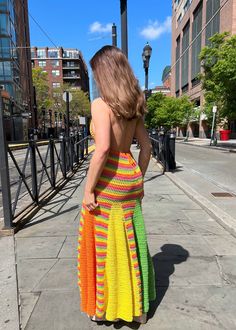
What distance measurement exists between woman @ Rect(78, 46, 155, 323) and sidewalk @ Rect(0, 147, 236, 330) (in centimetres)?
29

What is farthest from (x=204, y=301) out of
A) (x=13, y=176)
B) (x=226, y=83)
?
(x=226, y=83)

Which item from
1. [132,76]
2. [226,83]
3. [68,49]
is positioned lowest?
[132,76]

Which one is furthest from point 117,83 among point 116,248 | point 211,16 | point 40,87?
point 40,87

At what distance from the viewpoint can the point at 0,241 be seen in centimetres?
443

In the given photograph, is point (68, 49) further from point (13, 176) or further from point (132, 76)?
point (132, 76)

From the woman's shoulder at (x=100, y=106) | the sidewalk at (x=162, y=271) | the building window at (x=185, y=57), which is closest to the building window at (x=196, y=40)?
the building window at (x=185, y=57)

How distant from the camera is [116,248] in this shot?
2.38m

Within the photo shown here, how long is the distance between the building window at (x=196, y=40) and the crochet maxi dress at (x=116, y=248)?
52.3 metres

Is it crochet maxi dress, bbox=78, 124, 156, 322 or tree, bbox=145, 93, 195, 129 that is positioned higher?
tree, bbox=145, 93, 195, 129

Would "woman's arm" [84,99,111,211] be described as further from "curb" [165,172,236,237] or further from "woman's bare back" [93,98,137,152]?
"curb" [165,172,236,237]

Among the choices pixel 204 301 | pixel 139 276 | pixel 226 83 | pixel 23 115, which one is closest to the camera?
pixel 139 276

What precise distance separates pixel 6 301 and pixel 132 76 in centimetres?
222

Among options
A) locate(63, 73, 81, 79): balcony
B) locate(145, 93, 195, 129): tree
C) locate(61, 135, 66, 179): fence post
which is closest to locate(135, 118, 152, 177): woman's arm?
locate(61, 135, 66, 179): fence post

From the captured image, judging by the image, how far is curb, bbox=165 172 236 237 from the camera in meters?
4.89
